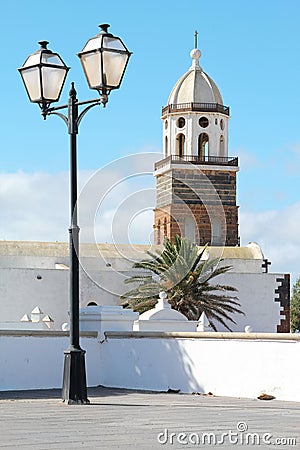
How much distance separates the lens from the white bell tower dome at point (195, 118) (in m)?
61.4

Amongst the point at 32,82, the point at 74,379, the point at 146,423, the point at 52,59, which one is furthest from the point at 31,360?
the point at 146,423

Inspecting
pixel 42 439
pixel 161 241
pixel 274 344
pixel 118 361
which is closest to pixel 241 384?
pixel 274 344

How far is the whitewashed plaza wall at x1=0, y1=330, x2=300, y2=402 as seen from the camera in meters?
12.1

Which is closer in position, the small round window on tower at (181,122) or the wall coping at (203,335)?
the wall coping at (203,335)

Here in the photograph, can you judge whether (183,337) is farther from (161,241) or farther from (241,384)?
(161,241)

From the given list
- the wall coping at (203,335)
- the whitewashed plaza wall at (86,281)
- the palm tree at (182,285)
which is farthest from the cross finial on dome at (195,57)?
Answer: the wall coping at (203,335)

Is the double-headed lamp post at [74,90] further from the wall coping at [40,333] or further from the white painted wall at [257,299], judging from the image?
the white painted wall at [257,299]

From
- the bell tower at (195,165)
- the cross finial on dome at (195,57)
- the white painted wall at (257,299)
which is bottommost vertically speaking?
the white painted wall at (257,299)

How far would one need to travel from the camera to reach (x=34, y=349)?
1365 cm

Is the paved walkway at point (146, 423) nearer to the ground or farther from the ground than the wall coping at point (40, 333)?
nearer to the ground

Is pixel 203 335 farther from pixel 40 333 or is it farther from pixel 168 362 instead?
pixel 40 333

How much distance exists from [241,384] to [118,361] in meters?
2.32

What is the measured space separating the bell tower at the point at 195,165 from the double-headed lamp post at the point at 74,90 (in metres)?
49.9

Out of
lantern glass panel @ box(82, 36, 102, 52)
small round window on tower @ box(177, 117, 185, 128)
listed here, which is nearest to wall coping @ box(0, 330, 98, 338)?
lantern glass panel @ box(82, 36, 102, 52)
